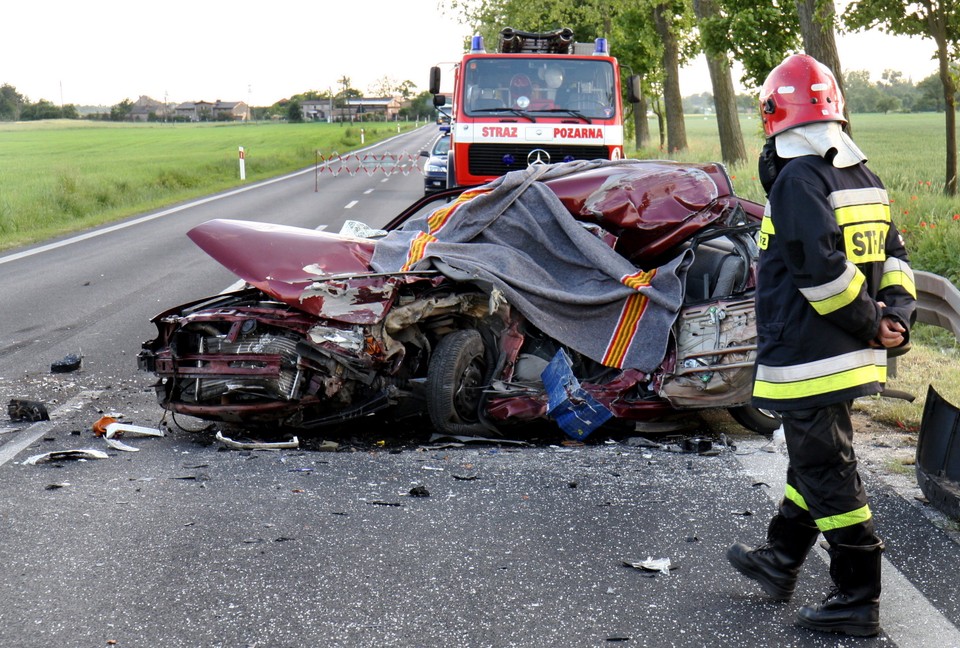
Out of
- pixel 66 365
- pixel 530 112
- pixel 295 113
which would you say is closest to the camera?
pixel 66 365

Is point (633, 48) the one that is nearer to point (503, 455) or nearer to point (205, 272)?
point (205, 272)

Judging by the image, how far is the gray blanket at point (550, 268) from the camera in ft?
18.5

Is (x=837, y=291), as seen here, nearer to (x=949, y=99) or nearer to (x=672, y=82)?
(x=949, y=99)

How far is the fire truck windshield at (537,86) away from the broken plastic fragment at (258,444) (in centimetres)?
800

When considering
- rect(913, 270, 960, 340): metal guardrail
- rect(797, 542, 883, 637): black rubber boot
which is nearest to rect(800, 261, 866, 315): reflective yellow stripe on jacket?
rect(797, 542, 883, 637): black rubber boot

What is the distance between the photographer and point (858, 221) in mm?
3281

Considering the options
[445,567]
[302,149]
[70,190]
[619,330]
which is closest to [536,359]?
[619,330]

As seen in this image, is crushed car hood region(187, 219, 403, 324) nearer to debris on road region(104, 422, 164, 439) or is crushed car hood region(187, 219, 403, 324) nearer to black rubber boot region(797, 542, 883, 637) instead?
debris on road region(104, 422, 164, 439)

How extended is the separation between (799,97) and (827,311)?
2.32 feet

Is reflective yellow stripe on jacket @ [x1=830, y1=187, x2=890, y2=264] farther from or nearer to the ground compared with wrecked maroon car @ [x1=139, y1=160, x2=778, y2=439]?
farther from the ground

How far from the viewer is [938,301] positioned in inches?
193

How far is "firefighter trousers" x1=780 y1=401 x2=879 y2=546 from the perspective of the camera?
129 inches

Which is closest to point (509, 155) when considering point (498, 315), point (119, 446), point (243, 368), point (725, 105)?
point (498, 315)

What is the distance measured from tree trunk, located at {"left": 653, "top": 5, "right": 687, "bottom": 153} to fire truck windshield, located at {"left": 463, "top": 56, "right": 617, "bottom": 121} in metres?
16.4
